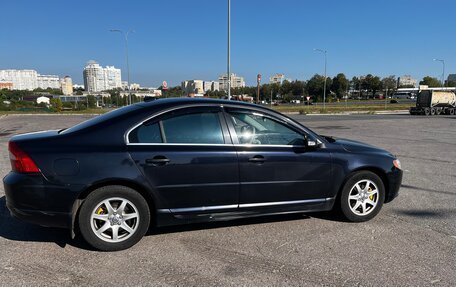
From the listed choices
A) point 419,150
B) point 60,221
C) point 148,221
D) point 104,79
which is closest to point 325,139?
point 148,221

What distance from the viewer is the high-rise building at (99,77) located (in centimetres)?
15125

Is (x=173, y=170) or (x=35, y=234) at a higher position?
(x=173, y=170)

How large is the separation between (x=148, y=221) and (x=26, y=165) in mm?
1303

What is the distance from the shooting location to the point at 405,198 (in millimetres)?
5539

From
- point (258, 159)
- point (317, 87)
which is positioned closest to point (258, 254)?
point (258, 159)

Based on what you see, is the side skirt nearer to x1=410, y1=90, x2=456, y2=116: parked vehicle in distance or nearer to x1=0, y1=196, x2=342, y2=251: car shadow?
x1=0, y1=196, x2=342, y2=251: car shadow

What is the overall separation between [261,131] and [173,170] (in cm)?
114

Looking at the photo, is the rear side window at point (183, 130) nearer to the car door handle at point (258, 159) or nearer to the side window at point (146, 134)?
the side window at point (146, 134)

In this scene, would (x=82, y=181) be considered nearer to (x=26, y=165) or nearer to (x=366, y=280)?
(x=26, y=165)

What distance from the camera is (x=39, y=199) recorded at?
3.38 meters

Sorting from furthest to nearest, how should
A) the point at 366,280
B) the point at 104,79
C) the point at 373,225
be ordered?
the point at 104,79 → the point at 373,225 → the point at 366,280

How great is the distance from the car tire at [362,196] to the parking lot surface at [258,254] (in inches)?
5.4

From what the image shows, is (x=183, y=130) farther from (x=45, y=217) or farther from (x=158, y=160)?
(x=45, y=217)

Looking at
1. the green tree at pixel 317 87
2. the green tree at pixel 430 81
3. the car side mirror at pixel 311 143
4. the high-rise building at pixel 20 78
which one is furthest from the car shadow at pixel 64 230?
the high-rise building at pixel 20 78
